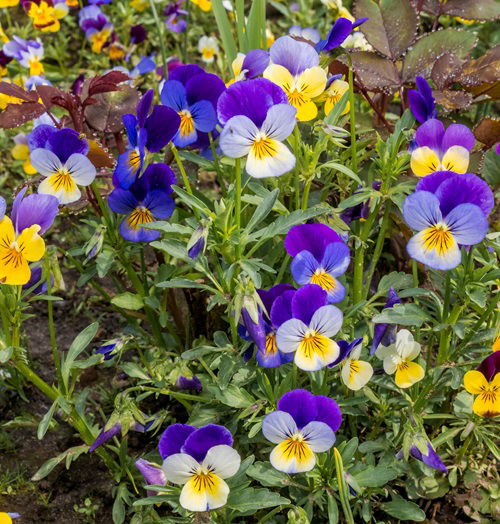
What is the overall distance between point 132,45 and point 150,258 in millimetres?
1309

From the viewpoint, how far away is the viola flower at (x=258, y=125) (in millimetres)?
1569

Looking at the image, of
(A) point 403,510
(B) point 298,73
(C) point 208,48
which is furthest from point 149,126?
(C) point 208,48

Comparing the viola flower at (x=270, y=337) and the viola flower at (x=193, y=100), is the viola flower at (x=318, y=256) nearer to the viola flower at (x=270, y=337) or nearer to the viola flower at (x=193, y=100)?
the viola flower at (x=270, y=337)

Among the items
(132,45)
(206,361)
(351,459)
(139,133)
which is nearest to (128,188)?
(139,133)

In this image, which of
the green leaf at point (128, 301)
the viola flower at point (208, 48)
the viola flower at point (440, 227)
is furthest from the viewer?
the viola flower at point (208, 48)

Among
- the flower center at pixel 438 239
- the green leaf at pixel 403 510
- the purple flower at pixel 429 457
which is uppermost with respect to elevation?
the flower center at pixel 438 239

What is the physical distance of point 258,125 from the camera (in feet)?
5.27

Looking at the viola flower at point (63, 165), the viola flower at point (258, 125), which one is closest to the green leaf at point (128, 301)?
the viola flower at point (63, 165)

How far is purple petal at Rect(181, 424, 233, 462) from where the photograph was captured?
1.55 metres

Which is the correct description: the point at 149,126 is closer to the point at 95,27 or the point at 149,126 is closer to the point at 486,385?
the point at 486,385

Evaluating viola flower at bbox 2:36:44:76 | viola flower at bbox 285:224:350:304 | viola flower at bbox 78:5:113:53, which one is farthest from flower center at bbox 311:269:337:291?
viola flower at bbox 78:5:113:53

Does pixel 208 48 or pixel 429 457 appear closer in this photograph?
pixel 429 457

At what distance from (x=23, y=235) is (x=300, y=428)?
2.31ft

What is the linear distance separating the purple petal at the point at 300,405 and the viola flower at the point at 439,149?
1.74 feet
